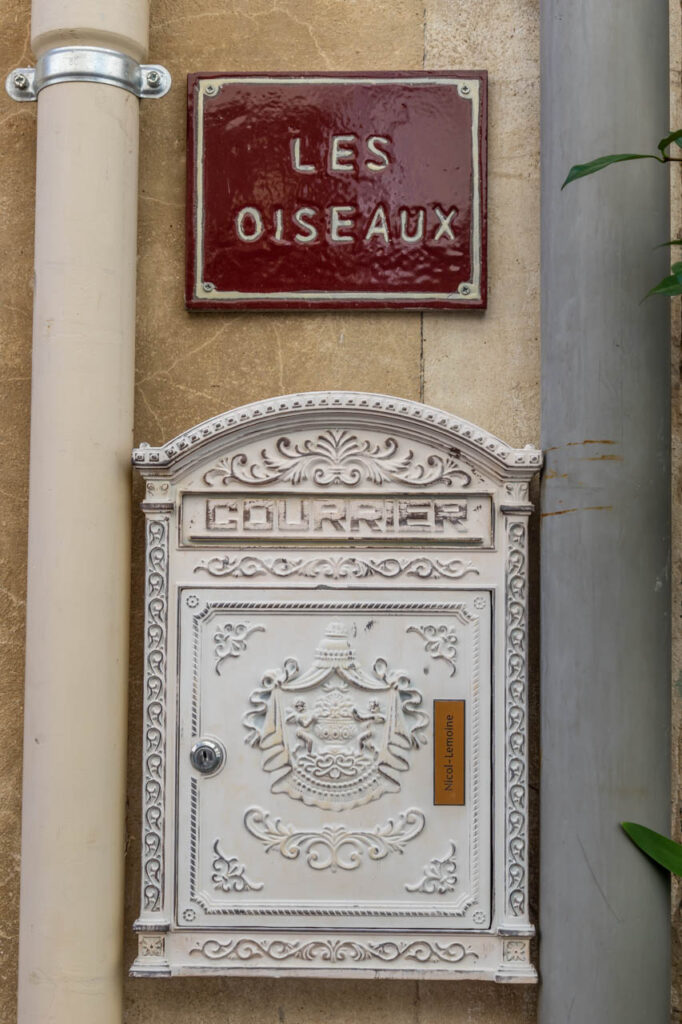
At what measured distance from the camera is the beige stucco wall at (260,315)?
1908mm

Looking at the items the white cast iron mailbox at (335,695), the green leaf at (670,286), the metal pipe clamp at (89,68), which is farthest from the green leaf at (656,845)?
the metal pipe clamp at (89,68)

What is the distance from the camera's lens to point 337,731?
69.0 inches

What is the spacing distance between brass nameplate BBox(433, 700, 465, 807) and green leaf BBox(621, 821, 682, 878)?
284 mm

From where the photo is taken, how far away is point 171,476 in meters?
1.79

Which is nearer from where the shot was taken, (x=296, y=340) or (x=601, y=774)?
(x=601, y=774)

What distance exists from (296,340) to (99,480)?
46 cm

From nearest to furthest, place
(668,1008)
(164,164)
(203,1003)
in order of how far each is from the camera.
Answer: (668,1008) → (203,1003) → (164,164)

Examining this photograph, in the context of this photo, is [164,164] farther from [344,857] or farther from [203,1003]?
[203,1003]

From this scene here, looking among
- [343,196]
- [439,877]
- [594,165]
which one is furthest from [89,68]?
[439,877]

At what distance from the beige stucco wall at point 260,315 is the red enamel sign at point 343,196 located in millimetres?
51

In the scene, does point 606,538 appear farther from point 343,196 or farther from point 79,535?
point 79,535

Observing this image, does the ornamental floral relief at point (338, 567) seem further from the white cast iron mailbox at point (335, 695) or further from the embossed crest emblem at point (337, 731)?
the embossed crest emblem at point (337, 731)

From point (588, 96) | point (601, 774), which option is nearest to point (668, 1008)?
point (601, 774)

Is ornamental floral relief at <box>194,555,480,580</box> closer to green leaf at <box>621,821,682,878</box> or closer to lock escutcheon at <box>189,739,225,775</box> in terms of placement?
lock escutcheon at <box>189,739,225,775</box>
